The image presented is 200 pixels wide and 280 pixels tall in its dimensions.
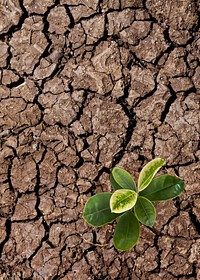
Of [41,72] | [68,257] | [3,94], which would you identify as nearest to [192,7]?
[41,72]

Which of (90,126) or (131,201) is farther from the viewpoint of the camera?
(90,126)

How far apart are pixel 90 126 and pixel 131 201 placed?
21.7 inches

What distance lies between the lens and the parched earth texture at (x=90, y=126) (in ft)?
10.5

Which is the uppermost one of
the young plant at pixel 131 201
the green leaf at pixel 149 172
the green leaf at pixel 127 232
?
the green leaf at pixel 149 172

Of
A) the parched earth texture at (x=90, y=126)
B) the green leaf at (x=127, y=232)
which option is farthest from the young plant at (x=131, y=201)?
the parched earth texture at (x=90, y=126)

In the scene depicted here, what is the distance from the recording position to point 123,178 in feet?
10.0

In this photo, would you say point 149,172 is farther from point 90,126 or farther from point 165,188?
point 90,126

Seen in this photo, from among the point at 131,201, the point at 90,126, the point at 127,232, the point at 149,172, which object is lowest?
the point at 127,232

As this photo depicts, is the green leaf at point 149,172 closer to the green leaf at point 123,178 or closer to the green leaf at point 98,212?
the green leaf at point 123,178

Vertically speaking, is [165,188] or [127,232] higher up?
[165,188]

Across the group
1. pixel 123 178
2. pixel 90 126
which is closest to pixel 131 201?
pixel 123 178

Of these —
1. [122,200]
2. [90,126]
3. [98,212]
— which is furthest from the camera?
[90,126]

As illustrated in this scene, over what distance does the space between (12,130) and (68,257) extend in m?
0.73

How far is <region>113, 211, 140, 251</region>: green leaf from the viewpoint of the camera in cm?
302
